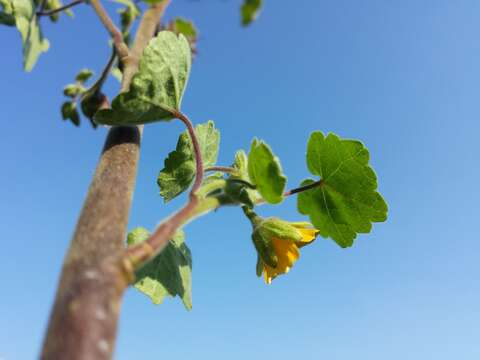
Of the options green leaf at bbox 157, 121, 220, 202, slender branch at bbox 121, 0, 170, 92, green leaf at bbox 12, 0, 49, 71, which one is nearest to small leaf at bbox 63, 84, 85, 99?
green leaf at bbox 12, 0, 49, 71

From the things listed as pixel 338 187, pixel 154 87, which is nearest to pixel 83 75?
pixel 154 87

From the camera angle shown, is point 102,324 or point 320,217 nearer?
point 102,324

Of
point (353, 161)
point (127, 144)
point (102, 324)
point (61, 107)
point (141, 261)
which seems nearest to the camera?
point (102, 324)

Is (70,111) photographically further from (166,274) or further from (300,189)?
(300,189)

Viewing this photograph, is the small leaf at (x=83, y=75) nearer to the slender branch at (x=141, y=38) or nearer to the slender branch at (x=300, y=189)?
the slender branch at (x=141, y=38)

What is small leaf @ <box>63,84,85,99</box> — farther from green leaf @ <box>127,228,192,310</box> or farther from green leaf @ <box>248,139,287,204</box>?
green leaf @ <box>248,139,287,204</box>

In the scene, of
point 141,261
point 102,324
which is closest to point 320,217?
point 141,261

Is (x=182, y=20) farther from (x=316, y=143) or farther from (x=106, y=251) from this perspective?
(x=316, y=143)
